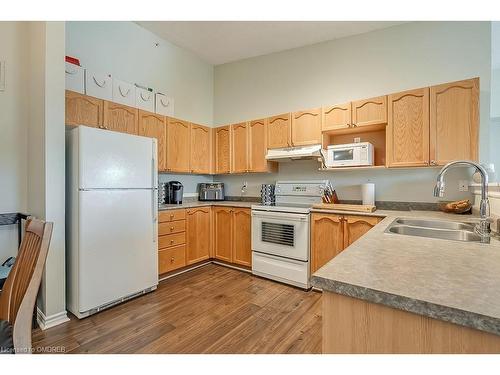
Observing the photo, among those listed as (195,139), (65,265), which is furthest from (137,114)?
(65,265)

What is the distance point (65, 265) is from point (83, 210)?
0.52m

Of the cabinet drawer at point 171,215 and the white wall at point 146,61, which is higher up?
the white wall at point 146,61

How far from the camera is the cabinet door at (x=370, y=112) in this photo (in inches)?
105

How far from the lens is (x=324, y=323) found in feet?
2.52

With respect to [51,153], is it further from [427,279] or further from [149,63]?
[427,279]

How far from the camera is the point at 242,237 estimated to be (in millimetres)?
3338

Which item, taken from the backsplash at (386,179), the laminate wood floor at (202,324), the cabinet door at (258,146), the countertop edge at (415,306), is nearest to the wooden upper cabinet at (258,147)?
the cabinet door at (258,146)

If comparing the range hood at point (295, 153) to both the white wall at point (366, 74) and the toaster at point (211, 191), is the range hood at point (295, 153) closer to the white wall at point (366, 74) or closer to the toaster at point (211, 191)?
the white wall at point (366, 74)

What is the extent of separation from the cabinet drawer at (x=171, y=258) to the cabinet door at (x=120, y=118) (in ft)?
4.75

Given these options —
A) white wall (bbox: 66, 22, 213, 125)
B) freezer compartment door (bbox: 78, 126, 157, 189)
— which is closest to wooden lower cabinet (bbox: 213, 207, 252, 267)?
freezer compartment door (bbox: 78, 126, 157, 189)

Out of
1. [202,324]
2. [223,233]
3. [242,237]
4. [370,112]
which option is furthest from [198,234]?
[370,112]

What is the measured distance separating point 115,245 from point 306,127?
2.46m

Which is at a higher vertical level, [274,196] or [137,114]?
[137,114]
